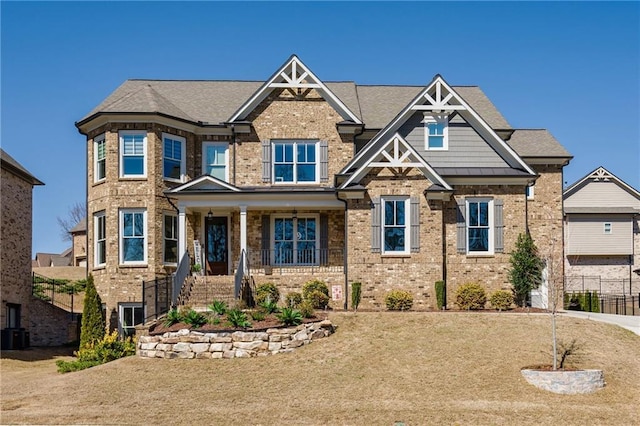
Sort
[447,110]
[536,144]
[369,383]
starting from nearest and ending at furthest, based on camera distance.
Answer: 1. [369,383]
2. [447,110]
3. [536,144]

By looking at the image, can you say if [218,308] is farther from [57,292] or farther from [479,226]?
[57,292]

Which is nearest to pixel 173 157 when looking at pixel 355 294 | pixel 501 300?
pixel 355 294

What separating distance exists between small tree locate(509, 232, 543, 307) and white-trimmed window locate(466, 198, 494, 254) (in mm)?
1132

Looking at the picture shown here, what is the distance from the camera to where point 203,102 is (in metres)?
33.3

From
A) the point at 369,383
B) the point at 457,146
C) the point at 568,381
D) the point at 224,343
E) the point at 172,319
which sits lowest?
the point at 369,383

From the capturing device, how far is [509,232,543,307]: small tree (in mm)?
28234

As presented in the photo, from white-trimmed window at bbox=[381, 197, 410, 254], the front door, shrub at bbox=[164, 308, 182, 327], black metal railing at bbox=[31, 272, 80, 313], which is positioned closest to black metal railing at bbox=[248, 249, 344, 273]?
the front door

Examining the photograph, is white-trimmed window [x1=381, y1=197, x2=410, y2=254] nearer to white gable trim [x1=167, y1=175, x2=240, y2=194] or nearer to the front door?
white gable trim [x1=167, y1=175, x2=240, y2=194]

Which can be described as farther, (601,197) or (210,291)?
(601,197)

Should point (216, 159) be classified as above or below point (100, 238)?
above

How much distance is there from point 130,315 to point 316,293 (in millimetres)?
7216

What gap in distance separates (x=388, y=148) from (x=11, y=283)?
51.7 ft

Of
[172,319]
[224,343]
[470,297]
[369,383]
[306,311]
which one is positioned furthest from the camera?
[470,297]

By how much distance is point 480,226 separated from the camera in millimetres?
29391
